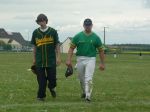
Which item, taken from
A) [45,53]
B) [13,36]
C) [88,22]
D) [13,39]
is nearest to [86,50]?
[88,22]

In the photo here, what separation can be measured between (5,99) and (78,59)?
2.06 meters

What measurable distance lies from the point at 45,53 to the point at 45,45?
197 millimetres

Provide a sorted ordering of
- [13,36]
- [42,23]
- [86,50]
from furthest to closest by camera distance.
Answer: [13,36]
[86,50]
[42,23]

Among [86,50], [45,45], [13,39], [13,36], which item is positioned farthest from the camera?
[13,36]

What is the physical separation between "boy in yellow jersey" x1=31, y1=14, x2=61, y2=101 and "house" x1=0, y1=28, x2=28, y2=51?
16845cm

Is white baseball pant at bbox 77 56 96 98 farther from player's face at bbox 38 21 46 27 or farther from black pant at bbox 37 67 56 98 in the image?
player's face at bbox 38 21 46 27

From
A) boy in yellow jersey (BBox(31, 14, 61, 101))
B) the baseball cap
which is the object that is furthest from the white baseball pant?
the baseball cap

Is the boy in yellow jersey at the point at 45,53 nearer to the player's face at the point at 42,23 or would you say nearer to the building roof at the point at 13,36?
the player's face at the point at 42,23

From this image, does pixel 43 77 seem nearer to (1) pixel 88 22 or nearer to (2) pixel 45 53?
(2) pixel 45 53

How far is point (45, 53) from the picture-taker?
1340 centimetres

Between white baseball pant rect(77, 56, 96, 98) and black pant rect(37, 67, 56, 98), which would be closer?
white baseball pant rect(77, 56, 96, 98)

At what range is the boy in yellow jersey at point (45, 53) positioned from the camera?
13.3m

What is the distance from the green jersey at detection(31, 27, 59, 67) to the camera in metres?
13.3

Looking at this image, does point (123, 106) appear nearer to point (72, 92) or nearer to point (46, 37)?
point (46, 37)
